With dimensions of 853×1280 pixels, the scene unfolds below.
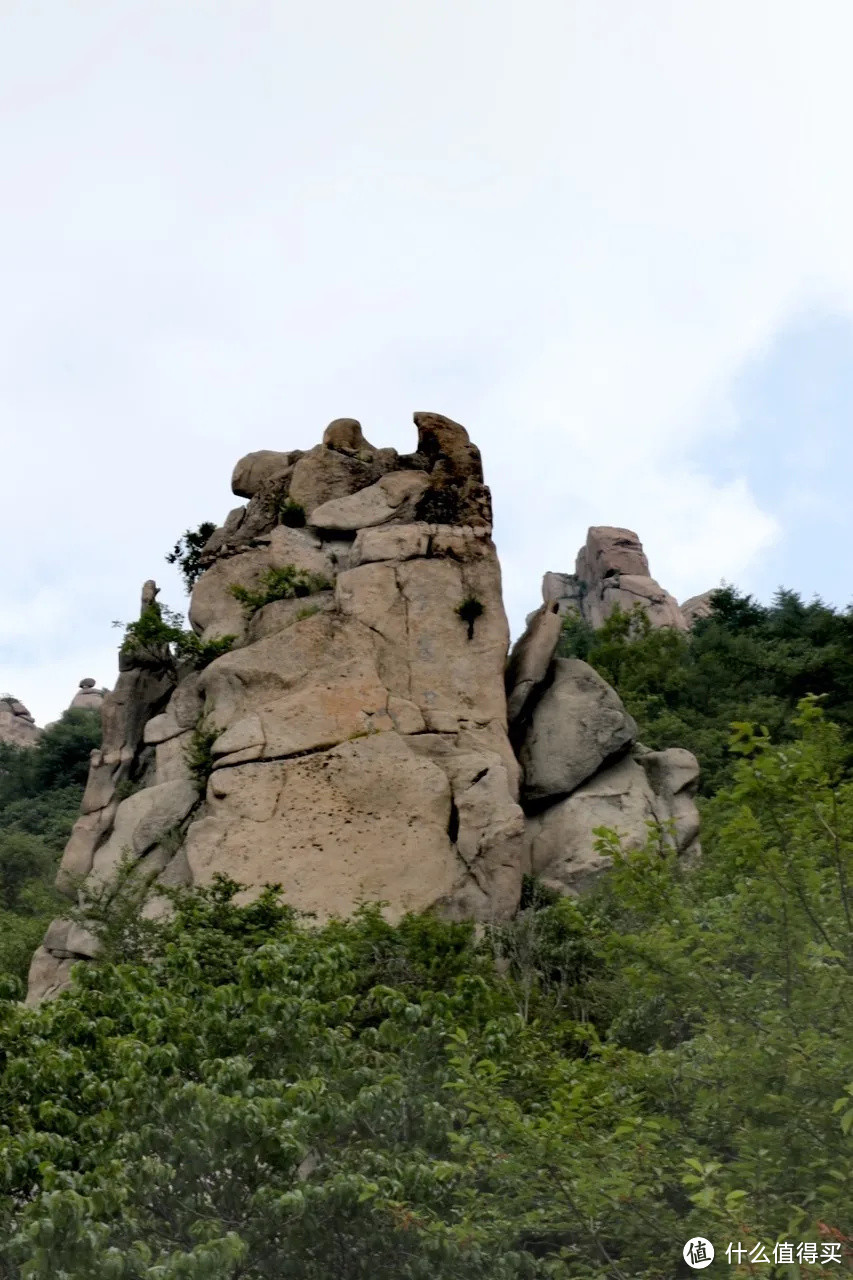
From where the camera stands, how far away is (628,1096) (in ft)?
36.0

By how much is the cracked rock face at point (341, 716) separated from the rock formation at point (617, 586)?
4318 centimetres

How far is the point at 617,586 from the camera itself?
7312cm

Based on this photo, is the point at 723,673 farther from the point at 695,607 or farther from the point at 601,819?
the point at 695,607

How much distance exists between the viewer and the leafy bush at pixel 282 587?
83.3 ft

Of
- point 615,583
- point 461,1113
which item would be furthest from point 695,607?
point 461,1113

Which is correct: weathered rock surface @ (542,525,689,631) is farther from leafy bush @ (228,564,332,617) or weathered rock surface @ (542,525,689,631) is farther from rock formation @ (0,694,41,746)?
leafy bush @ (228,564,332,617)

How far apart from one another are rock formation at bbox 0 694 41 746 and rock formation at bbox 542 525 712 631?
31.3m

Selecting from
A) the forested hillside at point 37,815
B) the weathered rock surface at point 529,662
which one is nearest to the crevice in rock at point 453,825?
the weathered rock surface at point 529,662

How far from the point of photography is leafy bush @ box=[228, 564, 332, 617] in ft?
83.3

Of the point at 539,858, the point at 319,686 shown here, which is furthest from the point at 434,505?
the point at 539,858

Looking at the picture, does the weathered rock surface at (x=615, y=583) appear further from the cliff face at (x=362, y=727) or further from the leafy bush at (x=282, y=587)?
the leafy bush at (x=282, y=587)

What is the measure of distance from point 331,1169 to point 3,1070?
10.1 feet

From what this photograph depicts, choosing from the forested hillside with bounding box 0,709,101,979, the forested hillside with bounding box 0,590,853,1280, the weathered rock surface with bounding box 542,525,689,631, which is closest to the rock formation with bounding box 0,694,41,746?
the forested hillside with bounding box 0,709,101,979

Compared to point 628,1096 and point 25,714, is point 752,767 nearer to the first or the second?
point 628,1096
